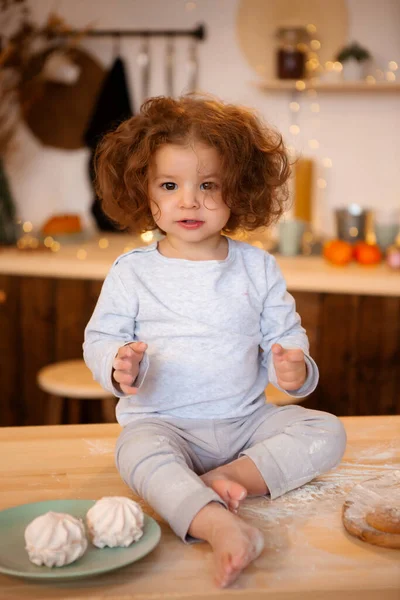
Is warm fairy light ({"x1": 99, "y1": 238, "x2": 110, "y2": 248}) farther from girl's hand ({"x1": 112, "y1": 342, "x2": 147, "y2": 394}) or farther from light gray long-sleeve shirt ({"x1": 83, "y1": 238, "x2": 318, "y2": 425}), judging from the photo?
girl's hand ({"x1": 112, "y1": 342, "x2": 147, "y2": 394})

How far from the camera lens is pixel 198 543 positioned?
0.99 meters

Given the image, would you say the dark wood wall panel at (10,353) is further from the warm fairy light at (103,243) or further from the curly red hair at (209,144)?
the curly red hair at (209,144)

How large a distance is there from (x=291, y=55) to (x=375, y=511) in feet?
6.70

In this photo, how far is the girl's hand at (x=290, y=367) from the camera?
1196 mm

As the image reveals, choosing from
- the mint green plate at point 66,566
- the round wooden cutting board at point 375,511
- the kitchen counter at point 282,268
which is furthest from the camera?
the kitchen counter at point 282,268

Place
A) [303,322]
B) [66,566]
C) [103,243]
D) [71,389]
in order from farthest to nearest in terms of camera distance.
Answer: [103,243], [303,322], [71,389], [66,566]

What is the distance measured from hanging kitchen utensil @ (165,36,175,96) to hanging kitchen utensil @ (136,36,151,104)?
7 centimetres

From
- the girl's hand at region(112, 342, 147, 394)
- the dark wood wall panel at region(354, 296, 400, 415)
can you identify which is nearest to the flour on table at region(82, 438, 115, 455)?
the girl's hand at region(112, 342, 147, 394)

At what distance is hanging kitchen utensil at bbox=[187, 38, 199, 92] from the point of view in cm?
298

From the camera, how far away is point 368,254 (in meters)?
2.56

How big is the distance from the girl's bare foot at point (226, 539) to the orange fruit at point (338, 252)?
1.62m

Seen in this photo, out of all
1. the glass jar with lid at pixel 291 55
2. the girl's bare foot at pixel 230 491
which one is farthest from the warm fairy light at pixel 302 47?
the girl's bare foot at pixel 230 491

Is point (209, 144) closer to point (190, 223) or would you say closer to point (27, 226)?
point (190, 223)

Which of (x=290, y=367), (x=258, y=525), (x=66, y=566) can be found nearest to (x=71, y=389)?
(x=290, y=367)
